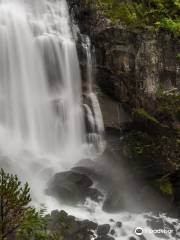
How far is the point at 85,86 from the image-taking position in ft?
74.9

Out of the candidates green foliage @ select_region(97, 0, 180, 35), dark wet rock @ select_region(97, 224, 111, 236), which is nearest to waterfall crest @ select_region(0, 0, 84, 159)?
green foliage @ select_region(97, 0, 180, 35)

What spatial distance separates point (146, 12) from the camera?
23078mm

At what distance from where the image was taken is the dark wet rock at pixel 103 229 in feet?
49.6

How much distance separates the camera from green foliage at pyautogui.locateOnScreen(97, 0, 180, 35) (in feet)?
73.5

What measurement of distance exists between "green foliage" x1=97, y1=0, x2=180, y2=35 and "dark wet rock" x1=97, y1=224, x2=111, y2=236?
1129cm

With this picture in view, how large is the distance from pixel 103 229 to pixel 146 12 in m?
12.8

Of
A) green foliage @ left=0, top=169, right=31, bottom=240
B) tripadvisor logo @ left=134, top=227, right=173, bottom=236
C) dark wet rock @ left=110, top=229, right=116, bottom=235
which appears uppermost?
green foliage @ left=0, top=169, right=31, bottom=240

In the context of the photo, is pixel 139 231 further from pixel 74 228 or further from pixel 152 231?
pixel 74 228

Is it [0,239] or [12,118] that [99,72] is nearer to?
[12,118]

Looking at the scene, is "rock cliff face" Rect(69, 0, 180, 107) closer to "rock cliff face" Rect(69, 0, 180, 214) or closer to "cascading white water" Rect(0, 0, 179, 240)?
"rock cliff face" Rect(69, 0, 180, 214)

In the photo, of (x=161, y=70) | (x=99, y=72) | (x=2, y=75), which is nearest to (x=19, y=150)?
(x=2, y=75)

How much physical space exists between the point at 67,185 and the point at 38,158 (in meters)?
3.38

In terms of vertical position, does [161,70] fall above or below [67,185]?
above

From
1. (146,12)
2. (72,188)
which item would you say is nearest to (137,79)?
(146,12)
